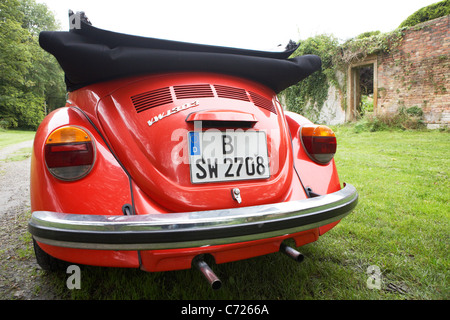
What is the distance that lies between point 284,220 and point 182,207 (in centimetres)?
48

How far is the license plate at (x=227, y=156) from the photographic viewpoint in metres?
1.33

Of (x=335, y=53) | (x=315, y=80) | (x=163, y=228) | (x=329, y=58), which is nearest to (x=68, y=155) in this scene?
(x=163, y=228)

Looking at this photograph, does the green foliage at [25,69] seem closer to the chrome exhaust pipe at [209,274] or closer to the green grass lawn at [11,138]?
the green grass lawn at [11,138]

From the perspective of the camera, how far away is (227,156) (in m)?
1.39

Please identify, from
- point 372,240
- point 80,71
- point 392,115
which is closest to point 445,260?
point 372,240

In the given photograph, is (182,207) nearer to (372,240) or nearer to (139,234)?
(139,234)

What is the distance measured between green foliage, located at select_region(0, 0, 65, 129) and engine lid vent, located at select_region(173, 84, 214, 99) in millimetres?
25797

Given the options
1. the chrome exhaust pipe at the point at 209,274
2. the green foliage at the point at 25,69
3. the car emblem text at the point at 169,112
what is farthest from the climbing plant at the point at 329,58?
the green foliage at the point at 25,69

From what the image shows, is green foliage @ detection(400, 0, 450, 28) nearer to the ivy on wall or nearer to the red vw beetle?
the ivy on wall

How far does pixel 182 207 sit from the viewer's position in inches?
50.3

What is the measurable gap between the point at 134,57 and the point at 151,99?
22cm

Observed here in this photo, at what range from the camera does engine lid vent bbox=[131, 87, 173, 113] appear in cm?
137

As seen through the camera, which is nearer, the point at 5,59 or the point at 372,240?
the point at 372,240

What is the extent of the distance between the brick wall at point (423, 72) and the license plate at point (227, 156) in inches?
440
